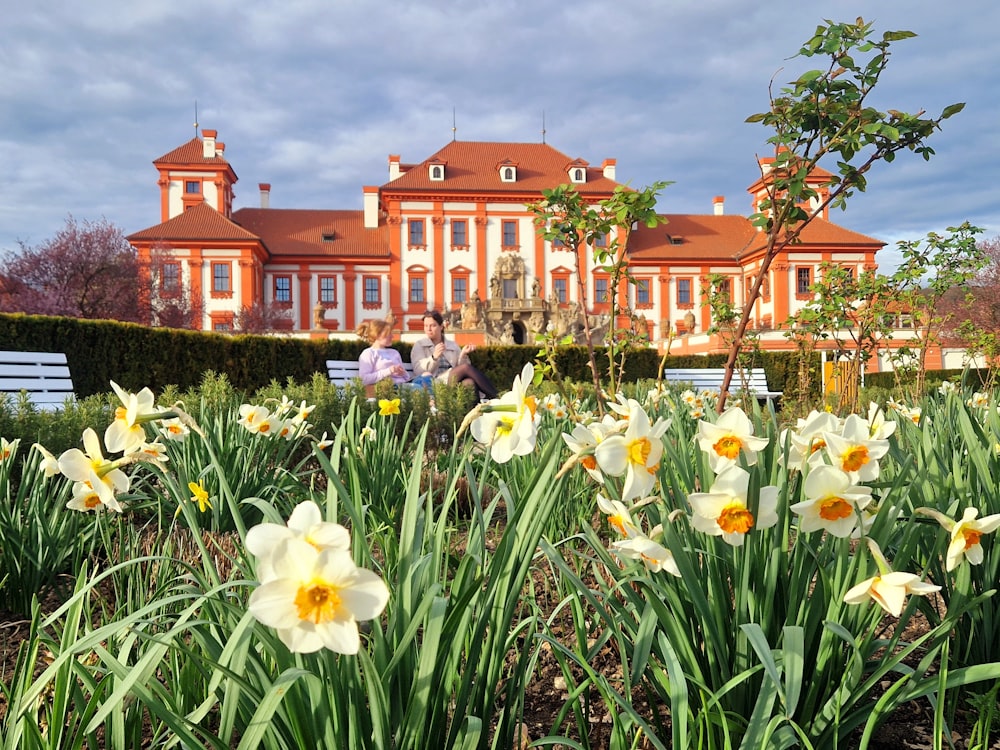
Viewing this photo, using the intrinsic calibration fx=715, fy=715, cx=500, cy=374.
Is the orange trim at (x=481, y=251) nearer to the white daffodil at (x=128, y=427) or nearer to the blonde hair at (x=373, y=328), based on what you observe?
the blonde hair at (x=373, y=328)

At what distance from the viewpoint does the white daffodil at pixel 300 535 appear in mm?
606

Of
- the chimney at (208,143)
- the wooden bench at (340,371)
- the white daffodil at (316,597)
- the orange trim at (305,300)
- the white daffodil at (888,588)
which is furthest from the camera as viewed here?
the chimney at (208,143)

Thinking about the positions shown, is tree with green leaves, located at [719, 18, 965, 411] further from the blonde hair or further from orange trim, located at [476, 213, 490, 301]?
orange trim, located at [476, 213, 490, 301]

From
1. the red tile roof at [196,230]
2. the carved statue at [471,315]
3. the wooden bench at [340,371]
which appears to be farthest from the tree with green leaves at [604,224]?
the red tile roof at [196,230]

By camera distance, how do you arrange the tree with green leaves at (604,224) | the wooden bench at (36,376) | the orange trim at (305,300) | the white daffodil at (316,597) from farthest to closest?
the orange trim at (305,300) → the wooden bench at (36,376) → the tree with green leaves at (604,224) → the white daffodil at (316,597)

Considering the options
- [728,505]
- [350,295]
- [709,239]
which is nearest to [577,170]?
[709,239]

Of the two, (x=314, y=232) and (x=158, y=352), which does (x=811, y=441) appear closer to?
(x=158, y=352)

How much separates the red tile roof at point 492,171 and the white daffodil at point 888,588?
35.5 meters

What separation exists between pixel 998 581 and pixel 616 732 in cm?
83

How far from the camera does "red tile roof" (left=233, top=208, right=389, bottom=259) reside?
36866 mm

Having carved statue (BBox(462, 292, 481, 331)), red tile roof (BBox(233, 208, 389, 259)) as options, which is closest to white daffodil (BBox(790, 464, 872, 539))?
carved statue (BBox(462, 292, 481, 331))

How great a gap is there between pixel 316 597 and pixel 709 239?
4083 centimetres

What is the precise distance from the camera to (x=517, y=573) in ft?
3.06

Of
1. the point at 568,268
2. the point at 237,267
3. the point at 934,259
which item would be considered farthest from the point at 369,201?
the point at 934,259
